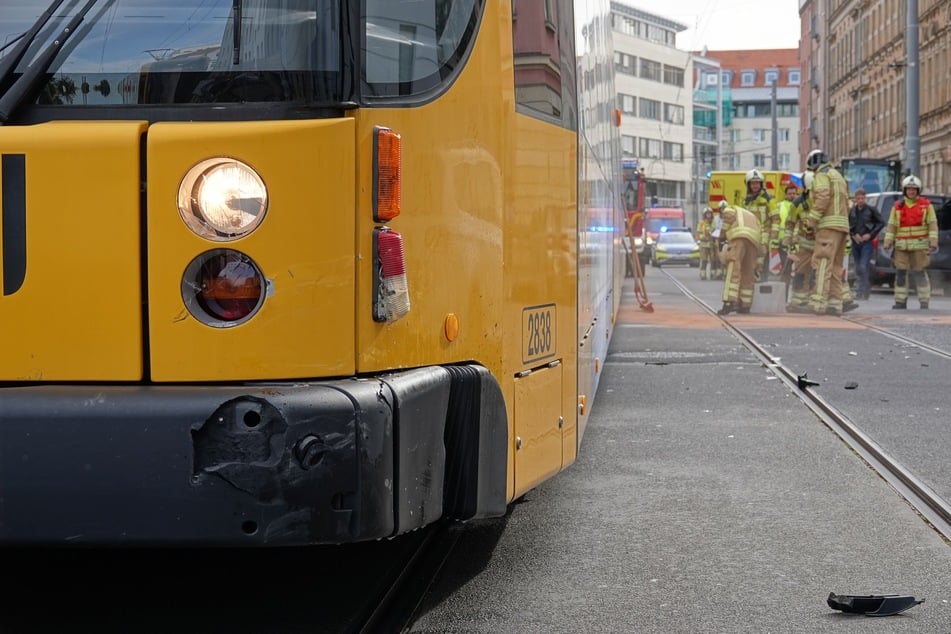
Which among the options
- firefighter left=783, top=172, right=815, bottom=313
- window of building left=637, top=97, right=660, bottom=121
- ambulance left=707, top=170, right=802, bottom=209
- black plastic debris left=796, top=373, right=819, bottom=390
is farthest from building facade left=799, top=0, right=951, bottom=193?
black plastic debris left=796, top=373, right=819, bottom=390

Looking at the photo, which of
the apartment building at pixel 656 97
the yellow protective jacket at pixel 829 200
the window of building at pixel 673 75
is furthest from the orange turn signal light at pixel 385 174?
the window of building at pixel 673 75

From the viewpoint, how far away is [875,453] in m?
7.64

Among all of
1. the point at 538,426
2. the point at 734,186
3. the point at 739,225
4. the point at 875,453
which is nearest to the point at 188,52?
the point at 538,426

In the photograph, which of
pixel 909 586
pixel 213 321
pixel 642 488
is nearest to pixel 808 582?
pixel 909 586

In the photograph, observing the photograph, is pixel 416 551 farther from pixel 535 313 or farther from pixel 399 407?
pixel 399 407

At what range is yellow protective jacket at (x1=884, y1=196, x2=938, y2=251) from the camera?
76.1 ft

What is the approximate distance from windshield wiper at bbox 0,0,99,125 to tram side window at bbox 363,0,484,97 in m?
0.72

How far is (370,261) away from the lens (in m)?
3.72

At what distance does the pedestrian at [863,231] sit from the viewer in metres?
25.8

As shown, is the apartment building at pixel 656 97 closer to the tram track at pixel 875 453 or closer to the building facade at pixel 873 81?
the building facade at pixel 873 81

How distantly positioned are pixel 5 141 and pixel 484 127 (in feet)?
4.45

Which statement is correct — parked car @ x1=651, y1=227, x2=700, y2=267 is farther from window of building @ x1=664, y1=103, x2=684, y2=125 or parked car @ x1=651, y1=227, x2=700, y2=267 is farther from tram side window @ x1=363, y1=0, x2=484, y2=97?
window of building @ x1=664, y1=103, x2=684, y2=125

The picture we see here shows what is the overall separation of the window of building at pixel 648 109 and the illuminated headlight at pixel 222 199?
112m

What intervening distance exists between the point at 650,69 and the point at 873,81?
1990 inches
